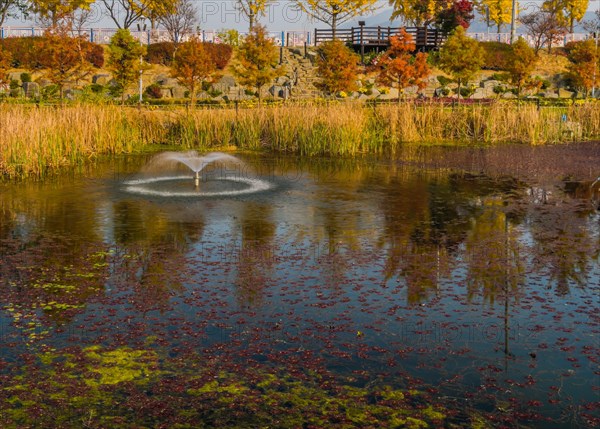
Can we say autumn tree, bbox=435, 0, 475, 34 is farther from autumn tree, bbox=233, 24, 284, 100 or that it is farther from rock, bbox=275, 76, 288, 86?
autumn tree, bbox=233, 24, 284, 100

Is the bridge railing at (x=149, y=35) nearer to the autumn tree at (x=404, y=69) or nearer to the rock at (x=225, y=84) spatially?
the rock at (x=225, y=84)

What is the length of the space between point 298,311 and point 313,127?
1423cm

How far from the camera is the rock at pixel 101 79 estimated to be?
144 ft

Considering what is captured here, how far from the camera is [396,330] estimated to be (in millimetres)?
6504

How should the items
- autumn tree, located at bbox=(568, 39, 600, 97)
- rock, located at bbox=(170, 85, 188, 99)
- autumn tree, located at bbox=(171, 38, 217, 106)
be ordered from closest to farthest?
1. autumn tree, located at bbox=(171, 38, 217, 106)
2. autumn tree, located at bbox=(568, 39, 600, 97)
3. rock, located at bbox=(170, 85, 188, 99)

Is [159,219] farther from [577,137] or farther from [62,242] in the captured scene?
[577,137]

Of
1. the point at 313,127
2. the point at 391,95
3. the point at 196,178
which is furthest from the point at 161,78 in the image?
the point at 196,178

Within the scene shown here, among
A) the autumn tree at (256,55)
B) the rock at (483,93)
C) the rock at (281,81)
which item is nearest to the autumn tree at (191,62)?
the autumn tree at (256,55)

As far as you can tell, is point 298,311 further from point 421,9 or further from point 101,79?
point 421,9

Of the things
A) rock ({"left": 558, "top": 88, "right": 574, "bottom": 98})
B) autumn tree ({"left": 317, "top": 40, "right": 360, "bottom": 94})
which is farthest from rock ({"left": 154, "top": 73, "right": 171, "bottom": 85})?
rock ({"left": 558, "top": 88, "right": 574, "bottom": 98})

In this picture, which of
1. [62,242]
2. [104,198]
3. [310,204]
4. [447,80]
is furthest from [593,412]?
[447,80]

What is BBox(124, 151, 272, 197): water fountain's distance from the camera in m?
13.9

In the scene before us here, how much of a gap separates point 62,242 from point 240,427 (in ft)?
18.6

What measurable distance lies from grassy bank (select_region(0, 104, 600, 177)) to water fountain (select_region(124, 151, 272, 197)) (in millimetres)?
1846
